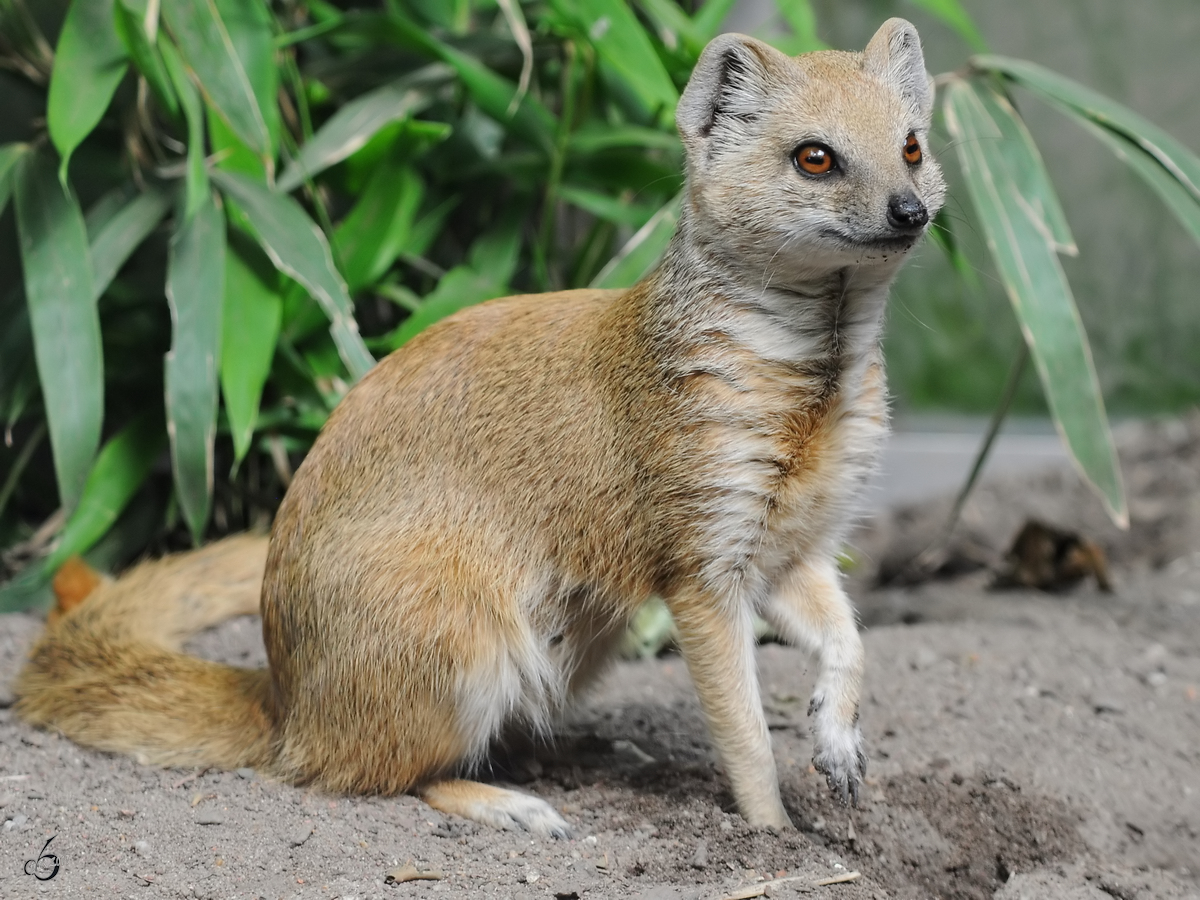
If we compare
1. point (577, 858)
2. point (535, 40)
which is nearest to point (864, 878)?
point (577, 858)

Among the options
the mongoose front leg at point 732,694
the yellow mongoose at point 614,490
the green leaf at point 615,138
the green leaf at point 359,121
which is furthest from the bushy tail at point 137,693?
the green leaf at point 615,138

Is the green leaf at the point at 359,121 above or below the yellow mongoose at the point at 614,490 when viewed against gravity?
above

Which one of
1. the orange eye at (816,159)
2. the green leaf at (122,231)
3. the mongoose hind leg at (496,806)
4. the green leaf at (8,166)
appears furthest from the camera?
the green leaf at (122,231)

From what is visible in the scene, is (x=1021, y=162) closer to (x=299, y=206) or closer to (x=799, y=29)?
(x=799, y=29)

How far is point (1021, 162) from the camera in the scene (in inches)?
120

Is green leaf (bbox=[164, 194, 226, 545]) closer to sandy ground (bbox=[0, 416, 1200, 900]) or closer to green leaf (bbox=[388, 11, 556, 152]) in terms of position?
sandy ground (bbox=[0, 416, 1200, 900])

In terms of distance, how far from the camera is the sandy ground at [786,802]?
1.85 m

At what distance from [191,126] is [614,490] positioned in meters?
1.43

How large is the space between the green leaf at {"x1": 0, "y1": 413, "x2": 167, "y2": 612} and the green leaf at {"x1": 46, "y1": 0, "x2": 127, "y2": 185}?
0.80m

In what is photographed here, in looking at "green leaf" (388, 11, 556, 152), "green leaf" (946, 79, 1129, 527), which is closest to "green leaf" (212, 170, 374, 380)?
"green leaf" (388, 11, 556, 152)

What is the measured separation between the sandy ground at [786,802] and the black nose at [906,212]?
1003 mm

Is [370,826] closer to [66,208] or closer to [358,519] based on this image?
[358,519]

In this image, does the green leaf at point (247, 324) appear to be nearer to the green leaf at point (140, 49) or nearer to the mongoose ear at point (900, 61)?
the green leaf at point (140, 49)

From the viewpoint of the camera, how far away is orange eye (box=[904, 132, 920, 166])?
1860mm
